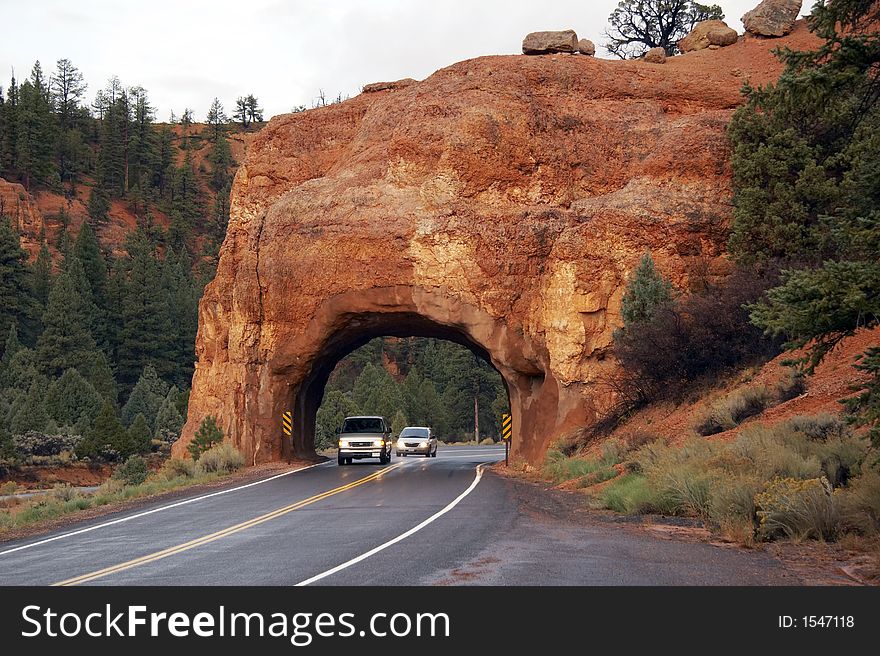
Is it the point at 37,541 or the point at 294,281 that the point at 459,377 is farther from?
the point at 37,541

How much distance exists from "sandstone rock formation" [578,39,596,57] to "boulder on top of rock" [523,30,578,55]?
1.79 ft

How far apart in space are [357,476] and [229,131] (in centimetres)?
13211

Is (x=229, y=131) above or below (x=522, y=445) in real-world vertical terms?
above

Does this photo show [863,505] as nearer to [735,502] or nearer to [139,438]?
[735,502]

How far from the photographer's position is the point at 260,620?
8.46 m

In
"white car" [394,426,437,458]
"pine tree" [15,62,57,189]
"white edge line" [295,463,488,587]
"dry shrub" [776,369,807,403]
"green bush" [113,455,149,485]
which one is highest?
"pine tree" [15,62,57,189]

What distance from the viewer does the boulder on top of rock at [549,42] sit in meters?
43.4

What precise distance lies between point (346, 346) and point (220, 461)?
35.7ft

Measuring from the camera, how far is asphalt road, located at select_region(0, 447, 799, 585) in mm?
10578

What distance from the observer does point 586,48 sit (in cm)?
4422

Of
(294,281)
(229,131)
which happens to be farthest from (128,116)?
(294,281)

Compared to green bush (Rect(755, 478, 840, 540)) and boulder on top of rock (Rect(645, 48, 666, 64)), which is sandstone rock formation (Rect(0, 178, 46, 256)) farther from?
green bush (Rect(755, 478, 840, 540))

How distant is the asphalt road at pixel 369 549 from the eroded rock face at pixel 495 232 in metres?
13.7

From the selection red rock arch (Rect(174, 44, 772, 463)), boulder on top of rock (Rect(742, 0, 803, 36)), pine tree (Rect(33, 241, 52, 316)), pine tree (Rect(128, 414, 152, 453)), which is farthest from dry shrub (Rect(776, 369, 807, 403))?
pine tree (Rect(33, 241, 52, 316))
